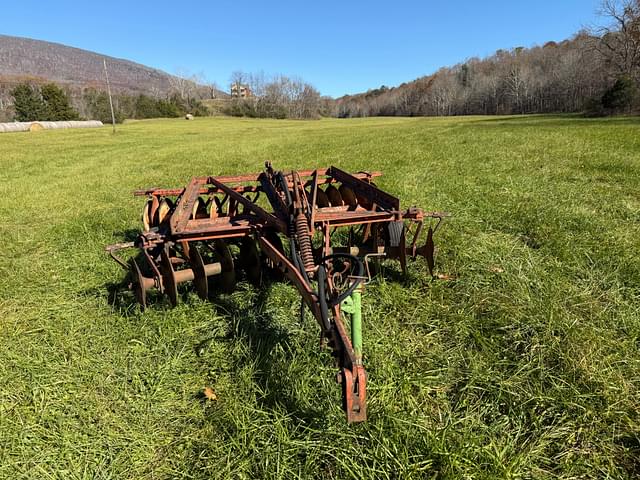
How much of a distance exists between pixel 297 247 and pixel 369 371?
3.75 feet

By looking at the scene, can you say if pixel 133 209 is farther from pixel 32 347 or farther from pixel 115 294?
pixel 32 347

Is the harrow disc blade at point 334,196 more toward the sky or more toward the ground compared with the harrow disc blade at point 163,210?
more toward the sky

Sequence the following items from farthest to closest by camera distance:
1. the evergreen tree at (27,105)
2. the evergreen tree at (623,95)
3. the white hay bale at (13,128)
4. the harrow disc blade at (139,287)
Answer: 1. the evergreen tree at (27,105)
2. the white hay bale at (13,128)
3. the evergreen tree at (623,95)
4. the harrow disc blade at (139,287)

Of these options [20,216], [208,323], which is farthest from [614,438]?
[20,216]

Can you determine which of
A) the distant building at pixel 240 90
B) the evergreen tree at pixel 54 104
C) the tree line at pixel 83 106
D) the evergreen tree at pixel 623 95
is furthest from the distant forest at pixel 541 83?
the evergreen tree at pixel 54 104

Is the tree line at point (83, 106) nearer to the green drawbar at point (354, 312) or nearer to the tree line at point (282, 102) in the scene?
the tree line at point (282, 102)

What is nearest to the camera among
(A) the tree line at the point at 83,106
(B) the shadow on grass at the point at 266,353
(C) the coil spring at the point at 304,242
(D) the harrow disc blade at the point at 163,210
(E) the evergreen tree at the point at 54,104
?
(B) the shadow on grass at the point at 266,353

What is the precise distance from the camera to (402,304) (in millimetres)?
3586

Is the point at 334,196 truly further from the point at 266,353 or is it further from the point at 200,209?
the point at 266,353

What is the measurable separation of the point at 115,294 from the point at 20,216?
5.37 m

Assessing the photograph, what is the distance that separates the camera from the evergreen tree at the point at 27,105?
171 feet

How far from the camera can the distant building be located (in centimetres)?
10456

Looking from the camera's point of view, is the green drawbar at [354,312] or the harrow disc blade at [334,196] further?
the harrow disc blade at [334,196]

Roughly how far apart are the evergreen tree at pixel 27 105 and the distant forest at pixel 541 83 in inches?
2485
